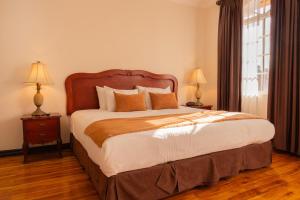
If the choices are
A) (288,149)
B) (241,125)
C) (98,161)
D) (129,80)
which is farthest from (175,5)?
(98,161)

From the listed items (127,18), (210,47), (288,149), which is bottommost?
(288,149)

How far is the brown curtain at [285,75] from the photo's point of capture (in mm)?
2920

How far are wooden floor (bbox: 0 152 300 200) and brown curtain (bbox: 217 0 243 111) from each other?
4.84ft

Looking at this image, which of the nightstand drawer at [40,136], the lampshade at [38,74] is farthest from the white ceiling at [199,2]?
the nightstand drawer at [40,136]

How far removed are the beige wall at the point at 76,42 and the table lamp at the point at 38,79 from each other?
9.1 inches

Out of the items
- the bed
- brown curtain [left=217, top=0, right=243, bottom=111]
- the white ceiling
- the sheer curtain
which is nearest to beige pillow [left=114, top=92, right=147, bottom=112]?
the bed

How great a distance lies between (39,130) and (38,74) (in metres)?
0.79

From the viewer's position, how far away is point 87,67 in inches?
141

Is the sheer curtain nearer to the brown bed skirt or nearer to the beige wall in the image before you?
the beige wall

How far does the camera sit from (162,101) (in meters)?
3.49

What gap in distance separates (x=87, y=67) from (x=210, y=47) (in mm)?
2714

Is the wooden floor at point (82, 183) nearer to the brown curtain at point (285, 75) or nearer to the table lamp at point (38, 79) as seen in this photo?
the brown curtain at point (285, 75)

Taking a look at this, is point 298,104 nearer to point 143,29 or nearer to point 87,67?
point 143,29

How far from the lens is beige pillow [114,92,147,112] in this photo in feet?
10.3
